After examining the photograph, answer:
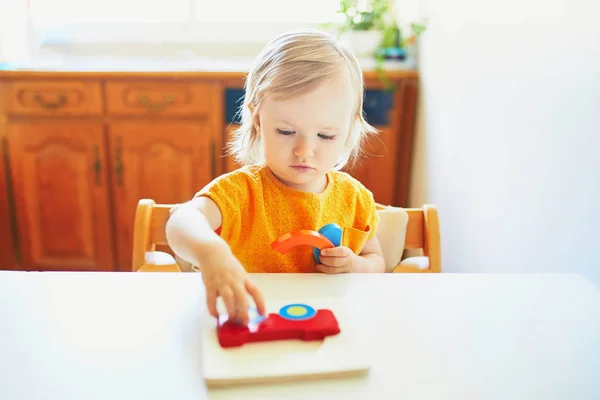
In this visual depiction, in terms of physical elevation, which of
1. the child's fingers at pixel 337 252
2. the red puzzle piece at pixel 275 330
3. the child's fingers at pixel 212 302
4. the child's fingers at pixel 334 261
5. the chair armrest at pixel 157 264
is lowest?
the chair armrest at pixel 157 264

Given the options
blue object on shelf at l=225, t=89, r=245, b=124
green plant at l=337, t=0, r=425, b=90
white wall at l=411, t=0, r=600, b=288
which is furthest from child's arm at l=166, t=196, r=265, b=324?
green plant at l=337, t=0, r=425, b=90

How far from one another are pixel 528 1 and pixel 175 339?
1.07 metres

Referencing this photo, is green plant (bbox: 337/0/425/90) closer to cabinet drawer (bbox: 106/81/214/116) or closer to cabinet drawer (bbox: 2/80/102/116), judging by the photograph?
cabinet drawer (bbox: 106/81/214/116)

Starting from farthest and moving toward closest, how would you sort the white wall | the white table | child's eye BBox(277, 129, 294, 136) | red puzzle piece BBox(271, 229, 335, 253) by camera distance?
the white wall → child's eye BBox(277, 129, 294, 136) → red puzzle piece BBox(271, 229, 335, 253) → the white table

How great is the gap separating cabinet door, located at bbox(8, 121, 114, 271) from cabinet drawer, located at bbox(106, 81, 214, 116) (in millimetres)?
131

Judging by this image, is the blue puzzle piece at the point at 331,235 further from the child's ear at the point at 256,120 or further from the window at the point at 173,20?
the window at the point at 173,20

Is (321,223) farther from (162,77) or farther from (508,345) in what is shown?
(162,77)

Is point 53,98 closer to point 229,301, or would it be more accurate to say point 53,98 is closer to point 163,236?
point 163,236

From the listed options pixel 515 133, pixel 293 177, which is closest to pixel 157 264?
pixel 293 177

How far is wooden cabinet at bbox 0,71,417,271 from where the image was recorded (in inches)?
80.5

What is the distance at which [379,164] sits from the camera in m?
2.19

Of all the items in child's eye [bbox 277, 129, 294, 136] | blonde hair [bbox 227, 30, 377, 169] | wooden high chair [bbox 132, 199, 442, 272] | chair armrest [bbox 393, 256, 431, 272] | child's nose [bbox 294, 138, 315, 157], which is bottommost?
chair armrest [bbox 393, 256, 431, 272]

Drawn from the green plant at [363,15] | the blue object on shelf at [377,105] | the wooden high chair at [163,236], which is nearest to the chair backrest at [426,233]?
the wooden high chair at [163,236]

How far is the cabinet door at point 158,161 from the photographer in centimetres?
210
